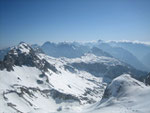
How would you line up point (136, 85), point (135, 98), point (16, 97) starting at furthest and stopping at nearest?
1. point (16, 97)
2. point (136, 85)
3. point (135, 98)

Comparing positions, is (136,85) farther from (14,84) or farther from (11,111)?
(14,84)

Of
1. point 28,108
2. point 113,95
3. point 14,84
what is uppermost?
point 113,95

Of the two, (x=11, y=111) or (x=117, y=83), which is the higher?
(x=117, y=83)

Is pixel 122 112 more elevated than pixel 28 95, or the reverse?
pixel 122 112

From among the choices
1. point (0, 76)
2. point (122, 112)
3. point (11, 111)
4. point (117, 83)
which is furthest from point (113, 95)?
point (0, 76)

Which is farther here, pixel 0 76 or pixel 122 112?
pixel 0 76

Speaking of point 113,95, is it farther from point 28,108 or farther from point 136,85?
point 28,108

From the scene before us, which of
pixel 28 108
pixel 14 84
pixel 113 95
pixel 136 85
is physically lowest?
pixel 28 108

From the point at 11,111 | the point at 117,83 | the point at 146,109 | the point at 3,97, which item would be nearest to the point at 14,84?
the point at 3,97

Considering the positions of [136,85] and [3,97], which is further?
[3,97]

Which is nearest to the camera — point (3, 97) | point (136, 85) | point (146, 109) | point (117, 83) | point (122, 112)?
point (146, 109)
